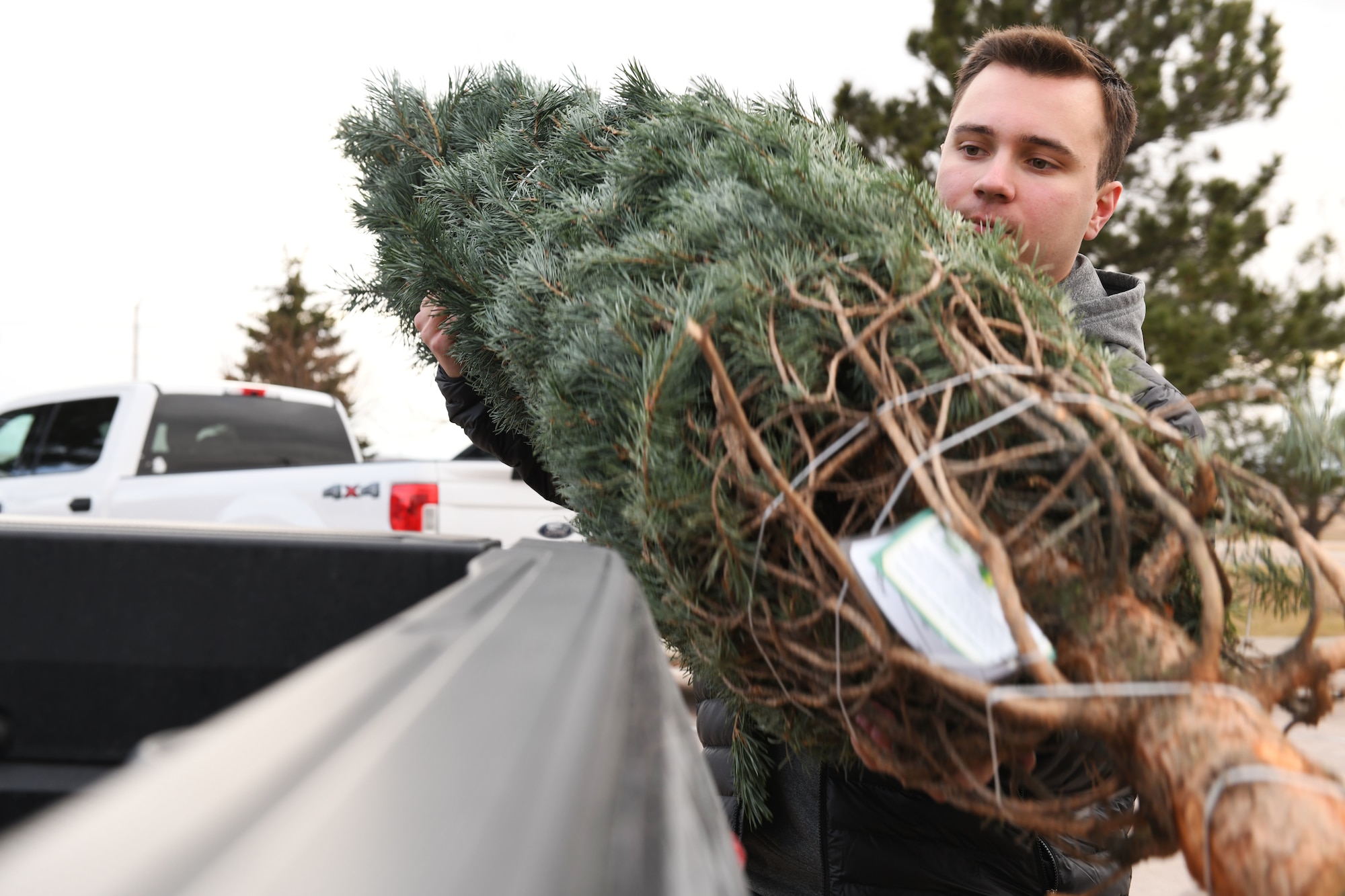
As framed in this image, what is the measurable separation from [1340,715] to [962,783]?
810 cm

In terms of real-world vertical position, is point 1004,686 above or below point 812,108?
below

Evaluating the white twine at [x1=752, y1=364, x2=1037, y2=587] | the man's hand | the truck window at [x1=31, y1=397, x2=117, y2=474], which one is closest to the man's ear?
the white twine at [x1=752, y1=364, x2=1037, y2=587]

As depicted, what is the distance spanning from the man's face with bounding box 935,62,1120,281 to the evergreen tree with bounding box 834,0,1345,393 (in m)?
9.94

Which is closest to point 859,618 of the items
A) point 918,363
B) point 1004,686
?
point 1004,686

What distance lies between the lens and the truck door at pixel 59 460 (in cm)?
652

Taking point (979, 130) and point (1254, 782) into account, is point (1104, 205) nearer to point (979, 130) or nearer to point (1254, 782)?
point (979, 130)

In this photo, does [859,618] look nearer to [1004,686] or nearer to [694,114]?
[1004,686]

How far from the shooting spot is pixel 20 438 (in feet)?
24.2

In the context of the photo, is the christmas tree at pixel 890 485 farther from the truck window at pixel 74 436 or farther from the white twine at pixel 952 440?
the truck window at pixel 74 436

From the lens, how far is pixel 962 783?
103cm

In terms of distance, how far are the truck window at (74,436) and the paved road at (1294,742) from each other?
23.0 ft

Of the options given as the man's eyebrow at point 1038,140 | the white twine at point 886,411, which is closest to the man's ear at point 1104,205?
the man's eyebrow at point 1038,140

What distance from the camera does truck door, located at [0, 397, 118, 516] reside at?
6523 mm

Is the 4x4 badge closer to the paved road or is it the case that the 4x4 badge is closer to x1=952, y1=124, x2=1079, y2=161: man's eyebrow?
the paved road
